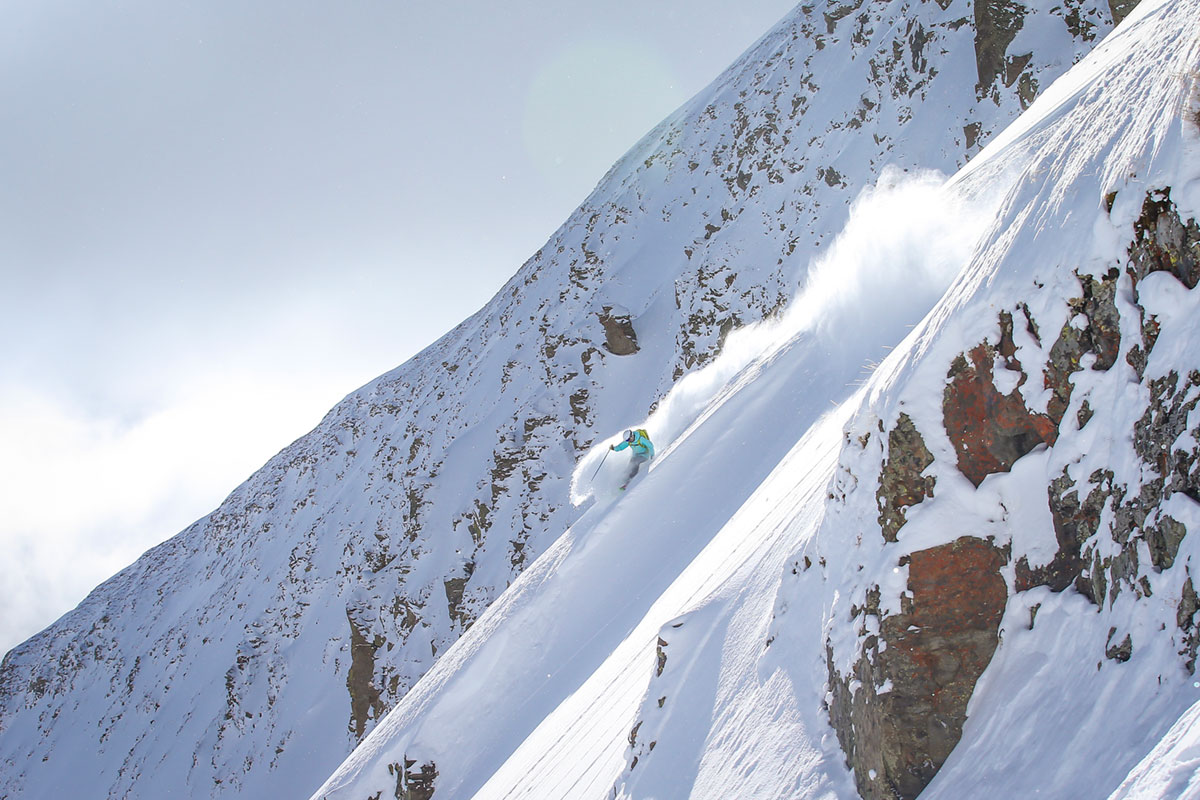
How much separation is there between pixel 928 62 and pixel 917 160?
5317 mm

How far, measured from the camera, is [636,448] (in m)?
15.4

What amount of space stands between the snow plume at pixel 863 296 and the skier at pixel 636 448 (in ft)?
0.69

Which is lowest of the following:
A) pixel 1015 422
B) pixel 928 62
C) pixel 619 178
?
pixel 1015 422

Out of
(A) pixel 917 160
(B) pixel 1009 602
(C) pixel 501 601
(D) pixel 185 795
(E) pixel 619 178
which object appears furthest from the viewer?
(E) pixel 619 178

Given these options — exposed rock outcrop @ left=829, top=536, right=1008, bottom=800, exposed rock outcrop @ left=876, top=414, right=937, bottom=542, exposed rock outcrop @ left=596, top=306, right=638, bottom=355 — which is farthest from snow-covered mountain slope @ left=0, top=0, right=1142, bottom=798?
exposed rock outcrop @ left=829, top=536, right=1008, bottom=800

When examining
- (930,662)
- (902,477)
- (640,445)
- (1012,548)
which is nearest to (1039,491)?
(1012,548)

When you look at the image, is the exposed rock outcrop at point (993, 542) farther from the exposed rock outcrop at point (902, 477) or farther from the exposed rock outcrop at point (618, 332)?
the exposed rock outcrop at point (618, 332)

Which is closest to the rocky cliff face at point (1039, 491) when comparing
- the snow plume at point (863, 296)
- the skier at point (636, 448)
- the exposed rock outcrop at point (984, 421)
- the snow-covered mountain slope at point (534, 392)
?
the exposed rock outcrop at point (984, 421)

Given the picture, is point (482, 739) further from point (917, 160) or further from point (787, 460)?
point (917, 160)

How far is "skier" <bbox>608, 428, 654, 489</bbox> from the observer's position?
15195mm

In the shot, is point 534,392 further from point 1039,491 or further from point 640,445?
point 1039,491

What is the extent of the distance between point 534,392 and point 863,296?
79.6 ft

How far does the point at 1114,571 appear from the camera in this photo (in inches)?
127

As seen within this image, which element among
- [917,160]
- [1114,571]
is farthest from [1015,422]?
[917,160]
